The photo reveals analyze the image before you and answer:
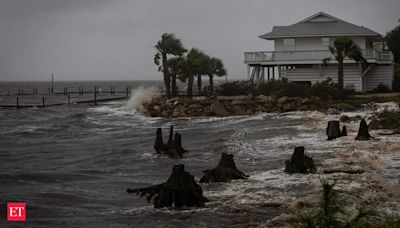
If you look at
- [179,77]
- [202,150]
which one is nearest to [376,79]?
[179,77]

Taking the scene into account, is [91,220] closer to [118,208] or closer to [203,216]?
[118,208]

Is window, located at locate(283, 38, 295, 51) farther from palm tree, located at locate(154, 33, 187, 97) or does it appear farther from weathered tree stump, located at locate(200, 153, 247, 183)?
weathered tree stump, located at locate(200, 153, 247, 183)

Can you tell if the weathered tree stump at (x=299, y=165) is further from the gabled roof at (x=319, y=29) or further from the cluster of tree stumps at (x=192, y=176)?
the gabled roof at (x=319, y=29)

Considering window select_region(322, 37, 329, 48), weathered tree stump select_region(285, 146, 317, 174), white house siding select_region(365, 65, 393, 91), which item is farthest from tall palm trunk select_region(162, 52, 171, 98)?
weathered tree stump select_region(285, 146, 317, 174)

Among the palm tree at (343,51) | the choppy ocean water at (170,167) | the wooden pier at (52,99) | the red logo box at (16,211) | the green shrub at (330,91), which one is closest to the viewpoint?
the choppy ocean water at (170,167)

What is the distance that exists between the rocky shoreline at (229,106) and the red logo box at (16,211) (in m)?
30.7

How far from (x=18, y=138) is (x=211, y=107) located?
17118 mm

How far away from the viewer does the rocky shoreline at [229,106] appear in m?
45.6

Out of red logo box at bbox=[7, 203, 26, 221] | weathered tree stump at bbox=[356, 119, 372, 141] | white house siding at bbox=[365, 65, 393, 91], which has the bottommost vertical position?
red logo box at bbox=[7, 203, 26, 221]

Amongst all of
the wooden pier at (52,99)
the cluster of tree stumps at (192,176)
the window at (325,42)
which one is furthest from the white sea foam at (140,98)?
the cluster of tree stumps at (192,176)

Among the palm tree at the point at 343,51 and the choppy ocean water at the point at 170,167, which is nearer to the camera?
the choppy ocean water at the point at 170,167

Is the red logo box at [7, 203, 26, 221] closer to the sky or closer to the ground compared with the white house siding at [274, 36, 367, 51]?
closer to the ground

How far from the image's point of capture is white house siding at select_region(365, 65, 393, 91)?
52.6m

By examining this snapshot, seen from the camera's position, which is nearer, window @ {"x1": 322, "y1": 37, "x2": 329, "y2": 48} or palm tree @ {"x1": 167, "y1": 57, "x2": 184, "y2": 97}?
window @ {"x1": 322, "y1": 37, "x2": 329, "y2": 48}
